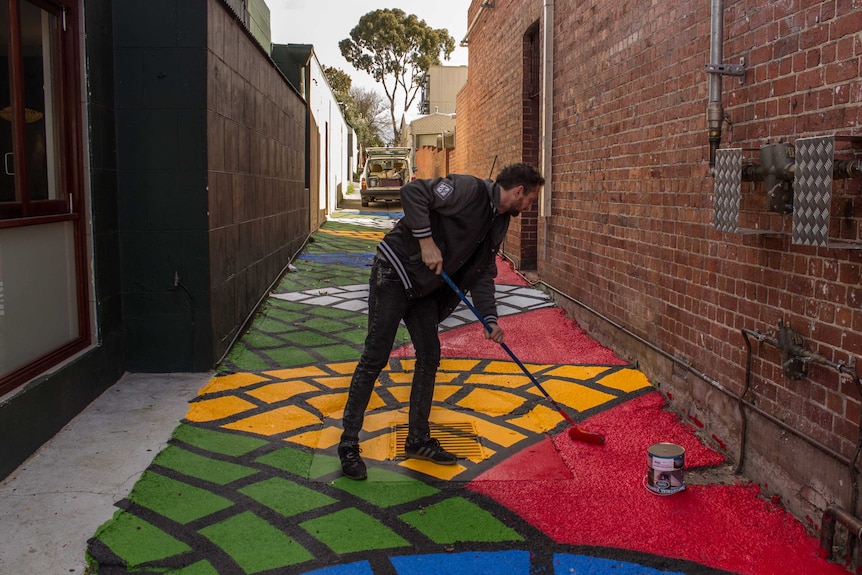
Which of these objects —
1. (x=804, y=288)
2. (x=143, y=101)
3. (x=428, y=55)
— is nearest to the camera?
(x=804, y=288)

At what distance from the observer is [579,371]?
5.93 metres

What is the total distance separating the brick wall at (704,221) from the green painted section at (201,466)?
2.68 metres

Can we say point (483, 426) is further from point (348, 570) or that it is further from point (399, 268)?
point (348, 570)

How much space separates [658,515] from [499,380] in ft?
7.47

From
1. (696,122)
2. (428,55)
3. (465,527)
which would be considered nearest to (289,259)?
(696,122)

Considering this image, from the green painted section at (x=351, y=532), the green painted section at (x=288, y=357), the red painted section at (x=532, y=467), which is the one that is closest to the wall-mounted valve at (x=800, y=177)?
the red painted section at (x=532, y=467)

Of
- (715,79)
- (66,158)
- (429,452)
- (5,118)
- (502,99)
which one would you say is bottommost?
(429,452)

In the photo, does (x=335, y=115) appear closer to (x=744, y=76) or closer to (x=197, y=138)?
(x=197, y=138)

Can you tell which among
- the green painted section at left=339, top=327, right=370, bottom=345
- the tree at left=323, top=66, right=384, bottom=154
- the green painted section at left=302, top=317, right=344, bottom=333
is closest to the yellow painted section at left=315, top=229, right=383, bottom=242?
the green painted section at left=302, top=317, right=344, bottom=333

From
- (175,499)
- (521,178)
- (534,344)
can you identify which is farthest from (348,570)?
(534,344)

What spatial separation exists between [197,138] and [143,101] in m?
0.44

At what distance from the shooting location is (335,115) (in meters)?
24.8

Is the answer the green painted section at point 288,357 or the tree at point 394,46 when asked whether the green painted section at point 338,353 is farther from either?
the tree at point 394,46

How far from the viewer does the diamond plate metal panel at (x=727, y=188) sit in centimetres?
379
